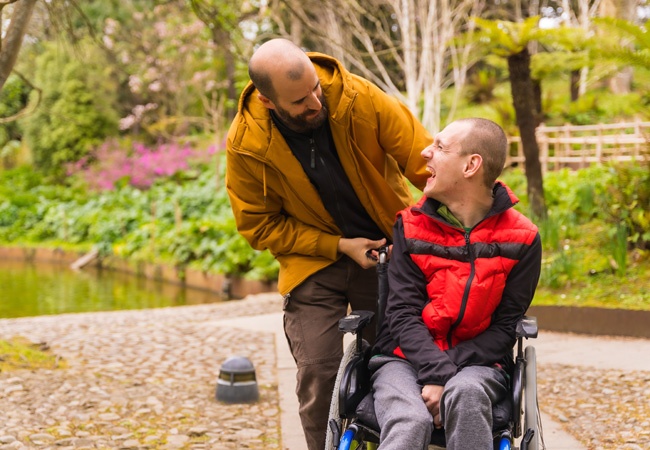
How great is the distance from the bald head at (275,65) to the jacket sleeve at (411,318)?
63 centimetres

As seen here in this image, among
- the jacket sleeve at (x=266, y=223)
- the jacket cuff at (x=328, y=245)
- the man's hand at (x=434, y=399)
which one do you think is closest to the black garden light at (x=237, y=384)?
the jacket sleeve at (x=266, y=223)

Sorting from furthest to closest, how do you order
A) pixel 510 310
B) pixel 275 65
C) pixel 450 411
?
pixel 275 65 → pixel 510 310 → pixel 450 411

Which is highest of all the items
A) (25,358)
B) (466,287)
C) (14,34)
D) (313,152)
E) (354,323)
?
(14,34)

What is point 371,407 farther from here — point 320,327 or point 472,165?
point 472,165

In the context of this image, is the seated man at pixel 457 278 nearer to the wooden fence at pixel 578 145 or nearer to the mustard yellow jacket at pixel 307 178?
the mustard yellow jacket at pixel 307 178

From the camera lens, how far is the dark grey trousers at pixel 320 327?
325cm

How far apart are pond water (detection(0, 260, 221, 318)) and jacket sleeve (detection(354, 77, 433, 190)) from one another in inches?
355

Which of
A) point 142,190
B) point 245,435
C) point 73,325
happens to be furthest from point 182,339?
point 142,190

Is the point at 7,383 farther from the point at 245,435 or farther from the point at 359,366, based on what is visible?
the point at 359,366

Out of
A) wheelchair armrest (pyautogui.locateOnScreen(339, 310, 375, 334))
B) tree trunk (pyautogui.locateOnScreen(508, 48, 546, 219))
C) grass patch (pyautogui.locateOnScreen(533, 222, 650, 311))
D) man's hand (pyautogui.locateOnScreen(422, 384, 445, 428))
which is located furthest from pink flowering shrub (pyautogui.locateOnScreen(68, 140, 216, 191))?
man's hand (pyautogui.locateOnScreen(422, 384, 445, 428))

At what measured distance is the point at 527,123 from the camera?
8.53m

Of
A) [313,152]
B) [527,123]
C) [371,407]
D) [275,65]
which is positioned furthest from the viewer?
[527,123]

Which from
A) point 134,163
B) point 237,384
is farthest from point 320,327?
point 134,163

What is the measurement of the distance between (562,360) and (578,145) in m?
12.0
